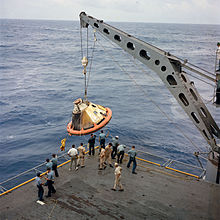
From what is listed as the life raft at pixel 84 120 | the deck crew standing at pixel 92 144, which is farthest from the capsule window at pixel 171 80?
the deck crew standing at pixel 92 144

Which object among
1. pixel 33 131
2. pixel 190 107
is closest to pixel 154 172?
pixel 190 107

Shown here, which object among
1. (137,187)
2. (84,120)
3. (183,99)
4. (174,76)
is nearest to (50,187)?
(84,120)

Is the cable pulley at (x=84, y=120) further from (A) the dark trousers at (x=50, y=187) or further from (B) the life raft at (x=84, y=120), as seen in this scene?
(A) the dark trousers at (x=50, y=187)

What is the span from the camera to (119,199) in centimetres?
1259

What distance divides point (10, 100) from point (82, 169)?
2828cm

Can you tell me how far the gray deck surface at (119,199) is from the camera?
11.5 m

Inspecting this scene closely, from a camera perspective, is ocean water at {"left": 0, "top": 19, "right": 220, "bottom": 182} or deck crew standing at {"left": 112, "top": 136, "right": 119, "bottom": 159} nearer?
deck crew standing at {"left": 112, "top": 136, "right": 119, "bottom": 159}

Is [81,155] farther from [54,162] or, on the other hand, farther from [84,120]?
[84,120]

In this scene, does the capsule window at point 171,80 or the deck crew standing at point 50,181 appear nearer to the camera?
the deck crew standing at point 50,181

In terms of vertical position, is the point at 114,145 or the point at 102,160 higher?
the point at 114,145

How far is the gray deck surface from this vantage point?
11.5m

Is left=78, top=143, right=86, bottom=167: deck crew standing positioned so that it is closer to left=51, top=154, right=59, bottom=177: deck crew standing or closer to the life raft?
the life raft

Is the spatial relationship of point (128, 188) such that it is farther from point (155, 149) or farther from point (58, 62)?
point (58, 62)

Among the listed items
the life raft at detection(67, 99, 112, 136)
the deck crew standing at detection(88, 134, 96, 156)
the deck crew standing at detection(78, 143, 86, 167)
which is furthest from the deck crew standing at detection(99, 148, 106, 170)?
the life raft at detection(67, 99, 112, 136)
